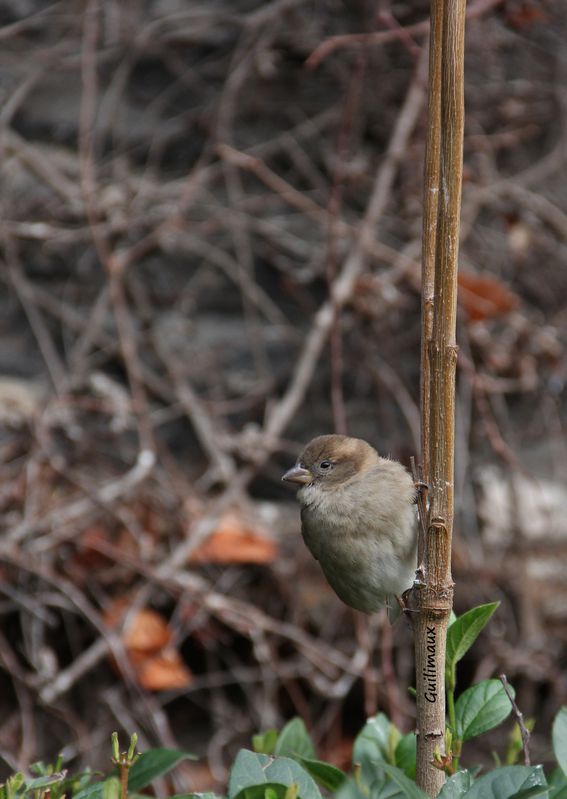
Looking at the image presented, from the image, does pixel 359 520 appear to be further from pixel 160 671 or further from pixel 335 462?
pixel 160 671

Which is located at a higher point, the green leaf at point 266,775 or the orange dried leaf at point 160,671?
the green leaf at point 266,775

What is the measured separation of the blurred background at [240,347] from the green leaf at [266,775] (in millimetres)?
1557

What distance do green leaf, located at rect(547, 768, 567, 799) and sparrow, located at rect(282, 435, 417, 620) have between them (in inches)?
16.5

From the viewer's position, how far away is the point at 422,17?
337 centimetres

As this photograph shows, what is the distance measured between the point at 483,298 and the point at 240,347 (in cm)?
83

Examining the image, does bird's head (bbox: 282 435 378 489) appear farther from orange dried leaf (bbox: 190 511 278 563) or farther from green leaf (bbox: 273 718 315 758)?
orange dried leaf (bbox: 190 511 278 563)

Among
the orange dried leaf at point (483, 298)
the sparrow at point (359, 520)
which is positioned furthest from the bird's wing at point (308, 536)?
the orange dried leaf at point (483, 298)

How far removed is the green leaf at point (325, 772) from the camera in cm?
110

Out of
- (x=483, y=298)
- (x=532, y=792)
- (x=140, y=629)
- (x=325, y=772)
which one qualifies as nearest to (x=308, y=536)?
(x=325, y=772)

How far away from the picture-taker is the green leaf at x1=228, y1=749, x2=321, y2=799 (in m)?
1.01

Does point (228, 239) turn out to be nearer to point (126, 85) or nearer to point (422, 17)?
point (126, 85)

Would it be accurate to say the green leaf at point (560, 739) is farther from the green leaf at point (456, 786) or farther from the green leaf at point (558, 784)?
the green leaf at point (456, 786)

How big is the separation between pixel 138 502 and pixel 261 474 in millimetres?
509

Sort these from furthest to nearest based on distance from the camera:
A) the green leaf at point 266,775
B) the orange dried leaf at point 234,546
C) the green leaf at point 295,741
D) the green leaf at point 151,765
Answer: the orange dried leaf at point 234,546
the green leaf at point 295,741
the green leaf at point 151,765
the green leaf at point 266,775
